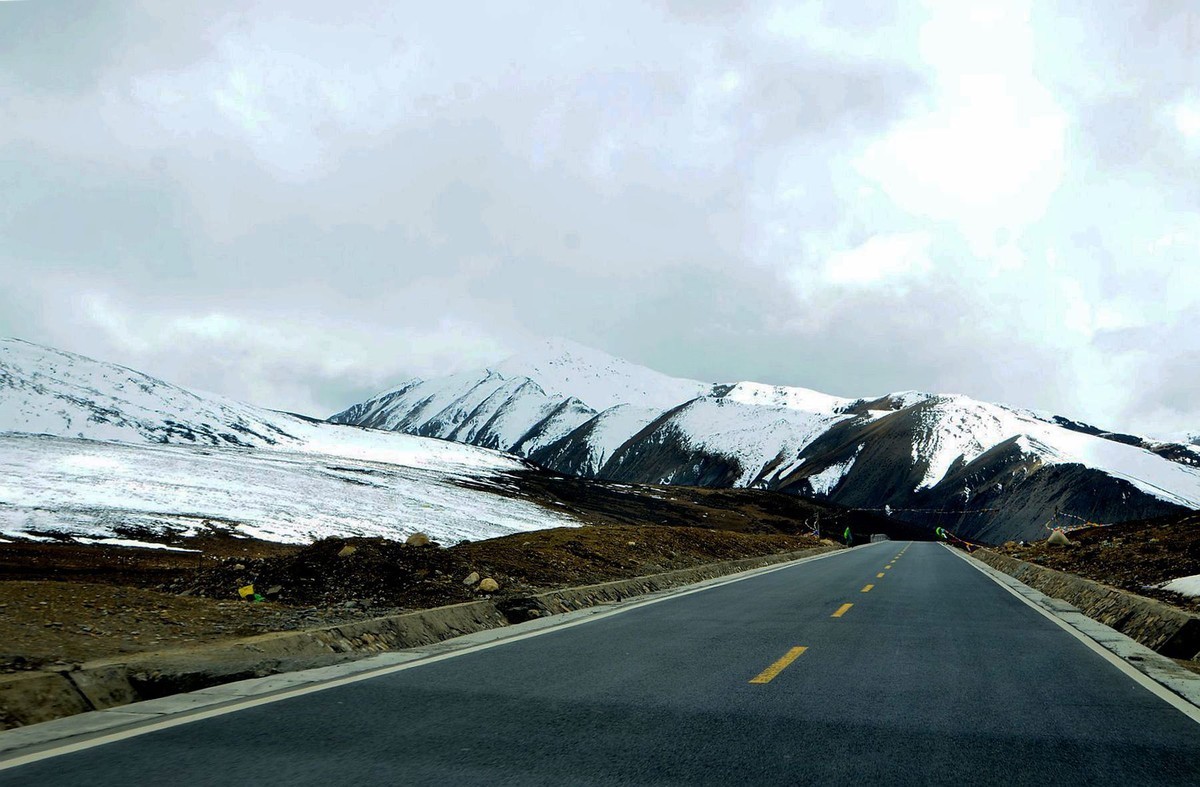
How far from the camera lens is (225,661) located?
800 centimetres

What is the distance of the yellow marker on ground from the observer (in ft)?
24.8

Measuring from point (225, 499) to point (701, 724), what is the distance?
48519 mm

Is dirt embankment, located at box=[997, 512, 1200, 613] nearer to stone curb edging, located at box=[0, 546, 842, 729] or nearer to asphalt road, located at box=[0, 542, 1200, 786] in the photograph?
asphalt road, located at box=[0, 542, 1200, 786]

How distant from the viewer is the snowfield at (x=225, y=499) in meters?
39.5

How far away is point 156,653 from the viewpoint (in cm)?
773

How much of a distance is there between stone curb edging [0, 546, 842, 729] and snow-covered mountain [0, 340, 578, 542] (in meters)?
29.8

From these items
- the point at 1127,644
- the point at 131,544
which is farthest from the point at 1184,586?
the point at 131,544

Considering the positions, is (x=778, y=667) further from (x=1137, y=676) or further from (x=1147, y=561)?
(x=1147, y=561)

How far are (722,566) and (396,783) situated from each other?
23.2 meters

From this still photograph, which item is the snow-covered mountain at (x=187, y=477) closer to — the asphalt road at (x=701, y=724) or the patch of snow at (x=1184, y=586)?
the asphalt road at (x=701, y=724)

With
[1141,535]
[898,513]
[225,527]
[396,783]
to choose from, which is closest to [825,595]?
[396,783]

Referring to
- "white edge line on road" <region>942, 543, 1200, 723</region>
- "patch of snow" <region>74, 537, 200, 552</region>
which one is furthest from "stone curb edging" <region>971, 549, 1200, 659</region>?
"patch of snow" <region>74, 537, 200, 552</region>

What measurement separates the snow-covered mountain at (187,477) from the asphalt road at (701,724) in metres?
34.0

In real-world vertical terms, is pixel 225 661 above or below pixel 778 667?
below
